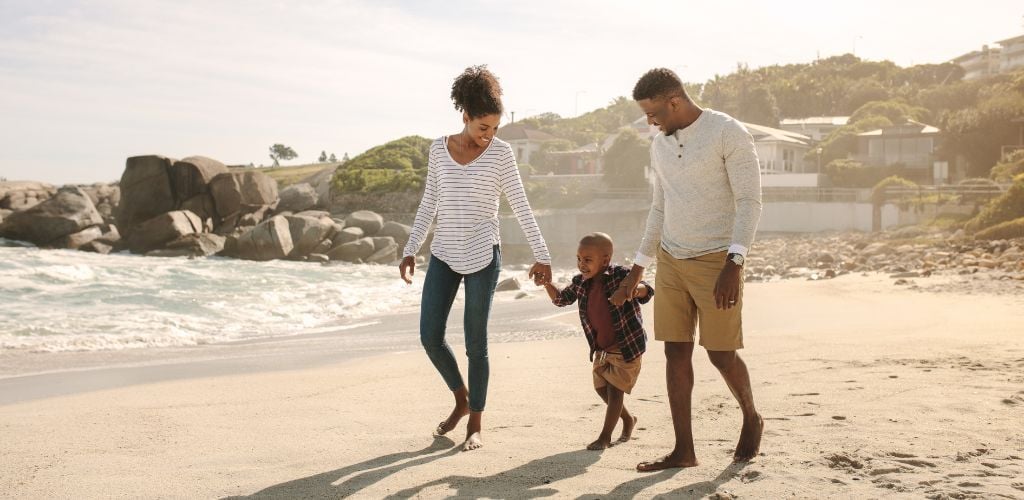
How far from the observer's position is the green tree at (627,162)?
4569 cm

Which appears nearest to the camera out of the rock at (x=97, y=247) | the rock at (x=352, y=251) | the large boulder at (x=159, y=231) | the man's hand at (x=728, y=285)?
the man's hand at (x=728, y=285)

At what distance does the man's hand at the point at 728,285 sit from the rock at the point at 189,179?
113 feet

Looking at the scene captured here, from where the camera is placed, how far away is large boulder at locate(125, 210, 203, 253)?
3203 cm

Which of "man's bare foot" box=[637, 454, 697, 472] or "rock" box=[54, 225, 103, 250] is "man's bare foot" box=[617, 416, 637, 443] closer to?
"man's bare foot" box=[637, 454, 697, 472]

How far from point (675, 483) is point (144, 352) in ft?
23.7

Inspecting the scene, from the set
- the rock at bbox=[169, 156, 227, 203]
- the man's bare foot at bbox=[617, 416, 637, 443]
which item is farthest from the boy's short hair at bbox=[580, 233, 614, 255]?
the rock at bbox=[169, 156, 227, 203]

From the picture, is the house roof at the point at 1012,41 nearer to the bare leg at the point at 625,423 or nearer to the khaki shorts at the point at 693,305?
the bare leg at the point at 625,423

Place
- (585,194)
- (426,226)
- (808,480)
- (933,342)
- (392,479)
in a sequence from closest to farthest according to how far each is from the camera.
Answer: (808,480) < (392,479) < (426,226) < (933,342) < (585,194)

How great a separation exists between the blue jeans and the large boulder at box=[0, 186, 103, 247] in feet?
107

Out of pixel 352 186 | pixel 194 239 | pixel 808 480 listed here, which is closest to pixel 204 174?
pixel 194 239

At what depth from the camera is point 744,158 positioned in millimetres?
3852

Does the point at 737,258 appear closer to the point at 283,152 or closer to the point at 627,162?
the point at 627,162

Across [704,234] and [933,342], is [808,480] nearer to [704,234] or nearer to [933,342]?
[704,234]

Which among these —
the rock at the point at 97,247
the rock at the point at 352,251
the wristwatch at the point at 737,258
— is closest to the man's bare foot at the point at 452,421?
the wristwatch at the point at 737,258
